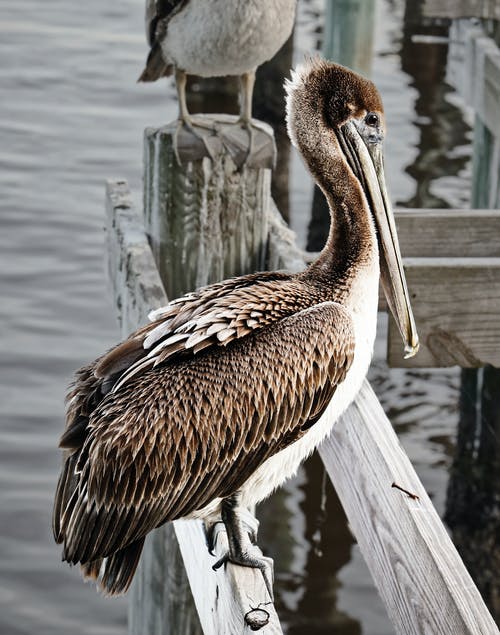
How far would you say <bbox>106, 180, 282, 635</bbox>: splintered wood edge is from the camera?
272 cm

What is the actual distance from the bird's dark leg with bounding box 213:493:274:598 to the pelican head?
0.69m

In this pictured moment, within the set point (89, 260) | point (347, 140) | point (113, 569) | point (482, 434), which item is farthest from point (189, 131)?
point (89, 260)

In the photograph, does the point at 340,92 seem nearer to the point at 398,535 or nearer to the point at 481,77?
the point at 398,535

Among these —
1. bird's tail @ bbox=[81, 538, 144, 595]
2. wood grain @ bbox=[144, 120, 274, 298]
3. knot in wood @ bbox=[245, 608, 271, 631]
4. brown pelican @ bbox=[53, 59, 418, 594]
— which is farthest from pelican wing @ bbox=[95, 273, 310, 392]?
wood grain @ bbox=[144, 120, 274, 298]

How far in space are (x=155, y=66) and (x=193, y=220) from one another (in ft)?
4.94

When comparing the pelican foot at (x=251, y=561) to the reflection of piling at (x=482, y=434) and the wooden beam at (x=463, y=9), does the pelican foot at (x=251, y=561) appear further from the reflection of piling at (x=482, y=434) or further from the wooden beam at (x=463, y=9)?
the wooden beam at (x=463, y=9)

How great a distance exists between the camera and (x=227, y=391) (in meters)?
3.17

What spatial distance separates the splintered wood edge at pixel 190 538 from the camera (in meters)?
2.72

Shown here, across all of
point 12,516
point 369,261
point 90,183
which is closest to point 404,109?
point 90,183

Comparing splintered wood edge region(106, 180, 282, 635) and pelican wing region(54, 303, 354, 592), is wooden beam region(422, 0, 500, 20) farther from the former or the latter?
pelican wing region(54, 303, 354, 592)

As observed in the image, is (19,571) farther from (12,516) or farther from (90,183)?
(90,183)

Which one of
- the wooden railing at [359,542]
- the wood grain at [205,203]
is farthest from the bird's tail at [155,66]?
the wooden railing at [359,542]

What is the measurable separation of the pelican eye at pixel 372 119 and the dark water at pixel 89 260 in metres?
3.45

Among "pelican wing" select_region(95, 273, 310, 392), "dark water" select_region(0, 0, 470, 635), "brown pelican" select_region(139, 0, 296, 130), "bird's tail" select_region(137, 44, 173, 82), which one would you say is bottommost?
"dark water" select_region(0, 0, 470, 635)
